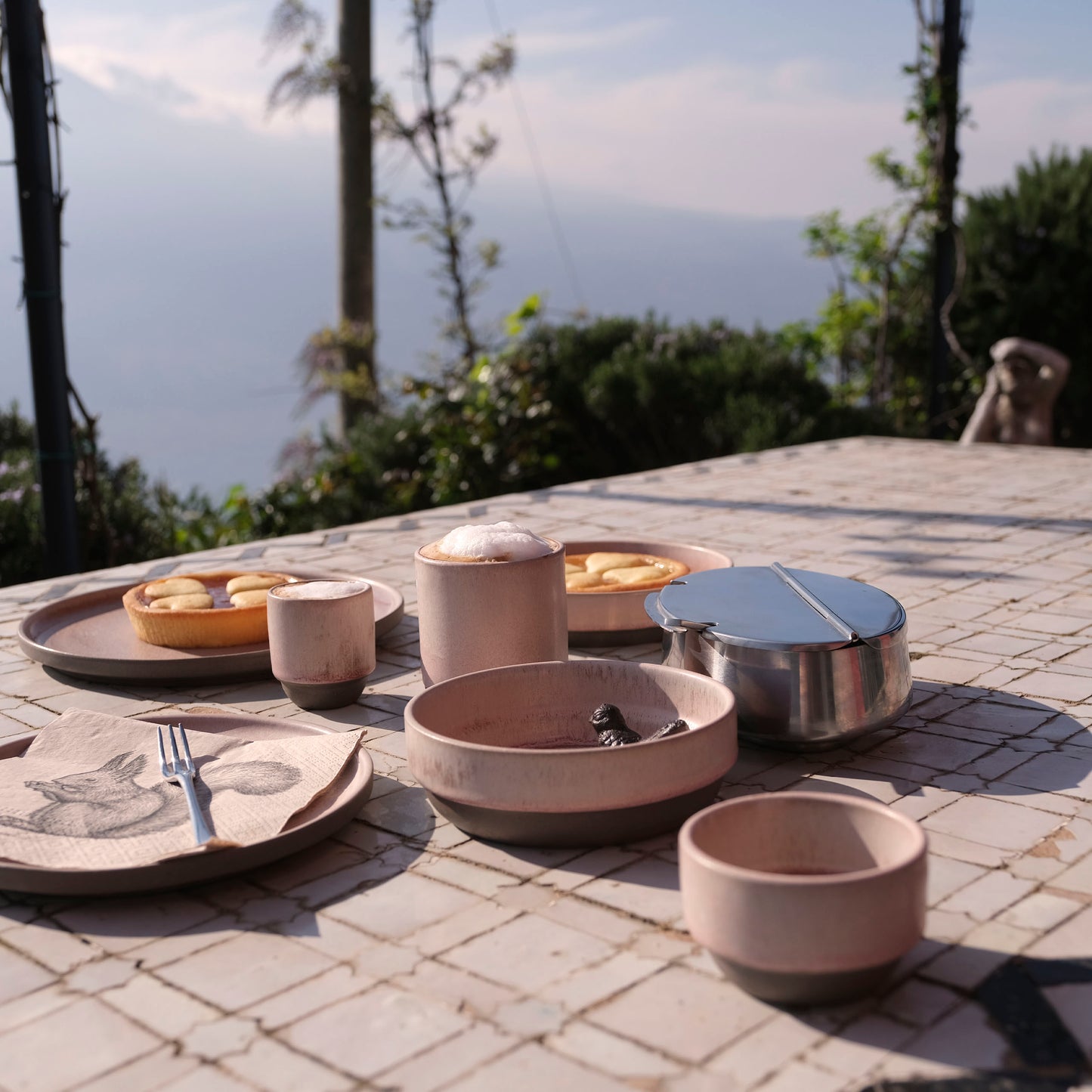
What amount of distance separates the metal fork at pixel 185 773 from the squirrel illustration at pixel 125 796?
0.02 metres

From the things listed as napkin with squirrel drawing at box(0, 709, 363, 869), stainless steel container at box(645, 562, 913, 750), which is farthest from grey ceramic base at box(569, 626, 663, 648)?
napkin with squirrel drawing at box(0, 709, 363, 869)

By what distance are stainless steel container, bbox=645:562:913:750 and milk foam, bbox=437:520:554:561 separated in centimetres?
31

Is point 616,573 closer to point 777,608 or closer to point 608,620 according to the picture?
point 608,620

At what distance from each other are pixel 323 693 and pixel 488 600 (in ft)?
1.67

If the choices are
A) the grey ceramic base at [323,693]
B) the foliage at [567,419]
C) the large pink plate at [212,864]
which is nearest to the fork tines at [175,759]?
the large pink plate at [212,864]

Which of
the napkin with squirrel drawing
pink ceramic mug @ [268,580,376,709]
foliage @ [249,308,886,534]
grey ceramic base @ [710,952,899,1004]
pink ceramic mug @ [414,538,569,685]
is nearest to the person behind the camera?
grey ceramic base @ [710,952,899,1004]

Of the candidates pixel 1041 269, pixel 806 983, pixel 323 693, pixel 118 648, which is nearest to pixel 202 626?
pixel 118 648

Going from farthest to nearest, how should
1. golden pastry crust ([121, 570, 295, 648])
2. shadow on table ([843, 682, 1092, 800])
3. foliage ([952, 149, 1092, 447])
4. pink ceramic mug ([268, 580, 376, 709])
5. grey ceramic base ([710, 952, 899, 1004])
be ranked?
foliage ([952, 149, 1092, 447]) → golden pastry crust ([121, 570, 295, 648]) → pink ceramic mug ([268, 580, 376, 709]) → shadow on table ([843, 682, 1092, 800]) → grey ceramic base ([710, 952, 899, 1004])

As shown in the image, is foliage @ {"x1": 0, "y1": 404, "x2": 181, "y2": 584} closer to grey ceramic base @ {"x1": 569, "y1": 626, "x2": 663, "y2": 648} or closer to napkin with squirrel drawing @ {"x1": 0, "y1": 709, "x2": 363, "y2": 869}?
grey ceramic base @ {"x1": 569, "y1": 626, "x2": 663, "y2": 648}

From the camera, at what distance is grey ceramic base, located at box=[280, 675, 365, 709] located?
108 inches

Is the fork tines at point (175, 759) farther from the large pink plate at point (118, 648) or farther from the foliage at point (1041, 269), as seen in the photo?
the foliage at point (1041, 269)

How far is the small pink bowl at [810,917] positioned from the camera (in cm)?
148

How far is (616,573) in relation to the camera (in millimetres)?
3367

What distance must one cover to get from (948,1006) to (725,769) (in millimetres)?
618
